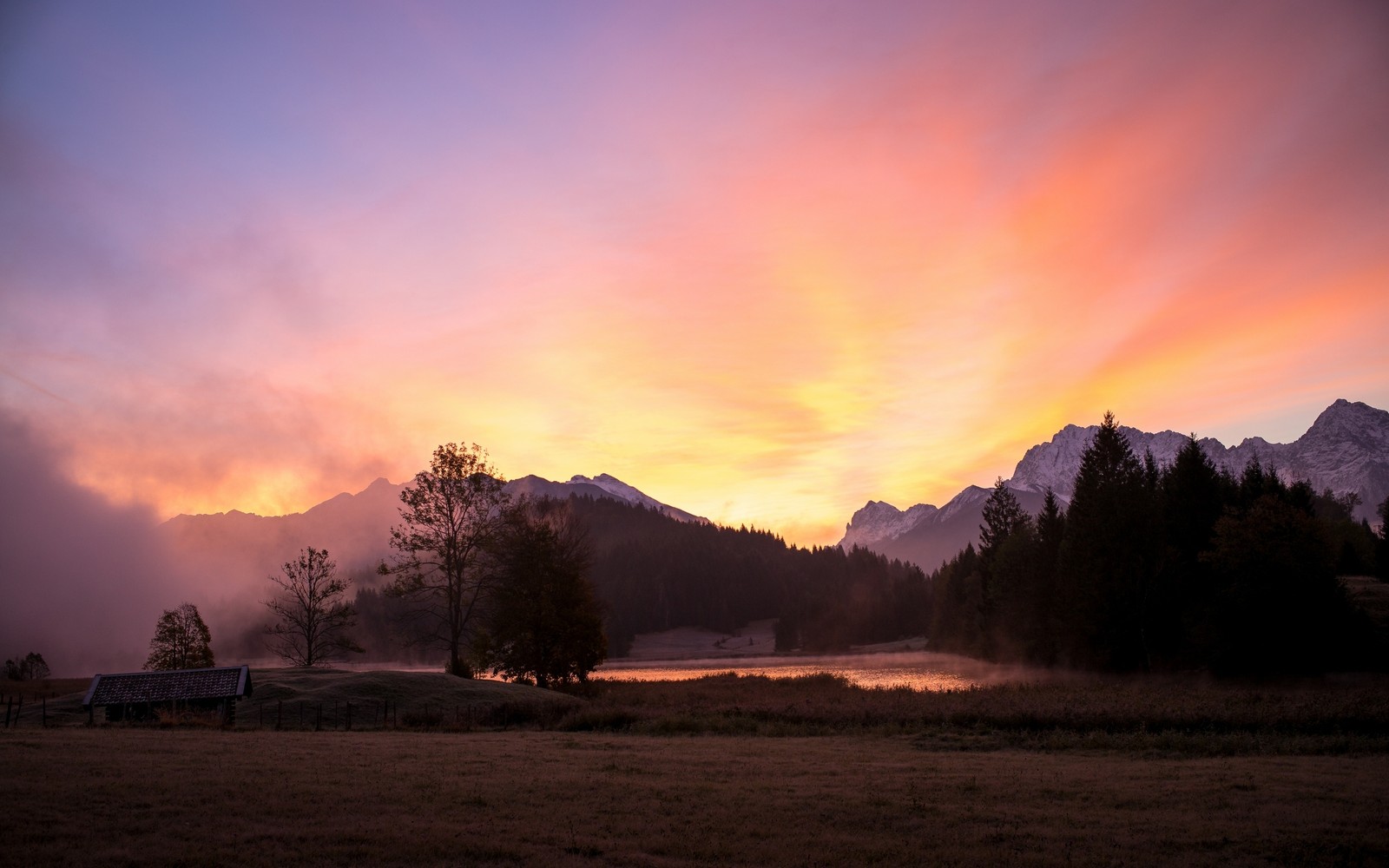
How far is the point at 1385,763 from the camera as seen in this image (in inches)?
806

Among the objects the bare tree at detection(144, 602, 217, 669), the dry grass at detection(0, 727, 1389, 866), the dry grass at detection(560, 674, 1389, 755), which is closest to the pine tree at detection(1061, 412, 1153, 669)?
the dry grass at detection(560, 674, 1389, 755)

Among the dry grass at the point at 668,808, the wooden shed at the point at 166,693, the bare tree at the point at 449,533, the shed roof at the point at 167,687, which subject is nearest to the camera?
the dry grass at the point at 668,808

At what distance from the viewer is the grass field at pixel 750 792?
1301 cm

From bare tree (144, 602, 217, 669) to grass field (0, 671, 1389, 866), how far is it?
51.0m

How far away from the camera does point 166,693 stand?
4184 cm

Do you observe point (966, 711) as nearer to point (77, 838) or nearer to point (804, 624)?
point (77, 838)

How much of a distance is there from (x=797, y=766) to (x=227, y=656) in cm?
21501

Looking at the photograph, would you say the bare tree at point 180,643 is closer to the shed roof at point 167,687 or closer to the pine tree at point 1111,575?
the shed roof at point 167,687

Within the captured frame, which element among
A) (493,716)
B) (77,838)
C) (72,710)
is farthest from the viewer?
(72,710)

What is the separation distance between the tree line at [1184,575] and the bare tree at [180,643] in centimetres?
8202

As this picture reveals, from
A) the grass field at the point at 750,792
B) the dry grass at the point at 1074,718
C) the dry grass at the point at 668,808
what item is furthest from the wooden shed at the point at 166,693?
the dry grass at the point at 1074,718

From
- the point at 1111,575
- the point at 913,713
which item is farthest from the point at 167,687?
the point at 1111,575

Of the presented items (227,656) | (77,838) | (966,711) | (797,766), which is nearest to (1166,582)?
(966,711)

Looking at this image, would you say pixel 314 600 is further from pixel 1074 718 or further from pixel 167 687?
pixel 1074 718
